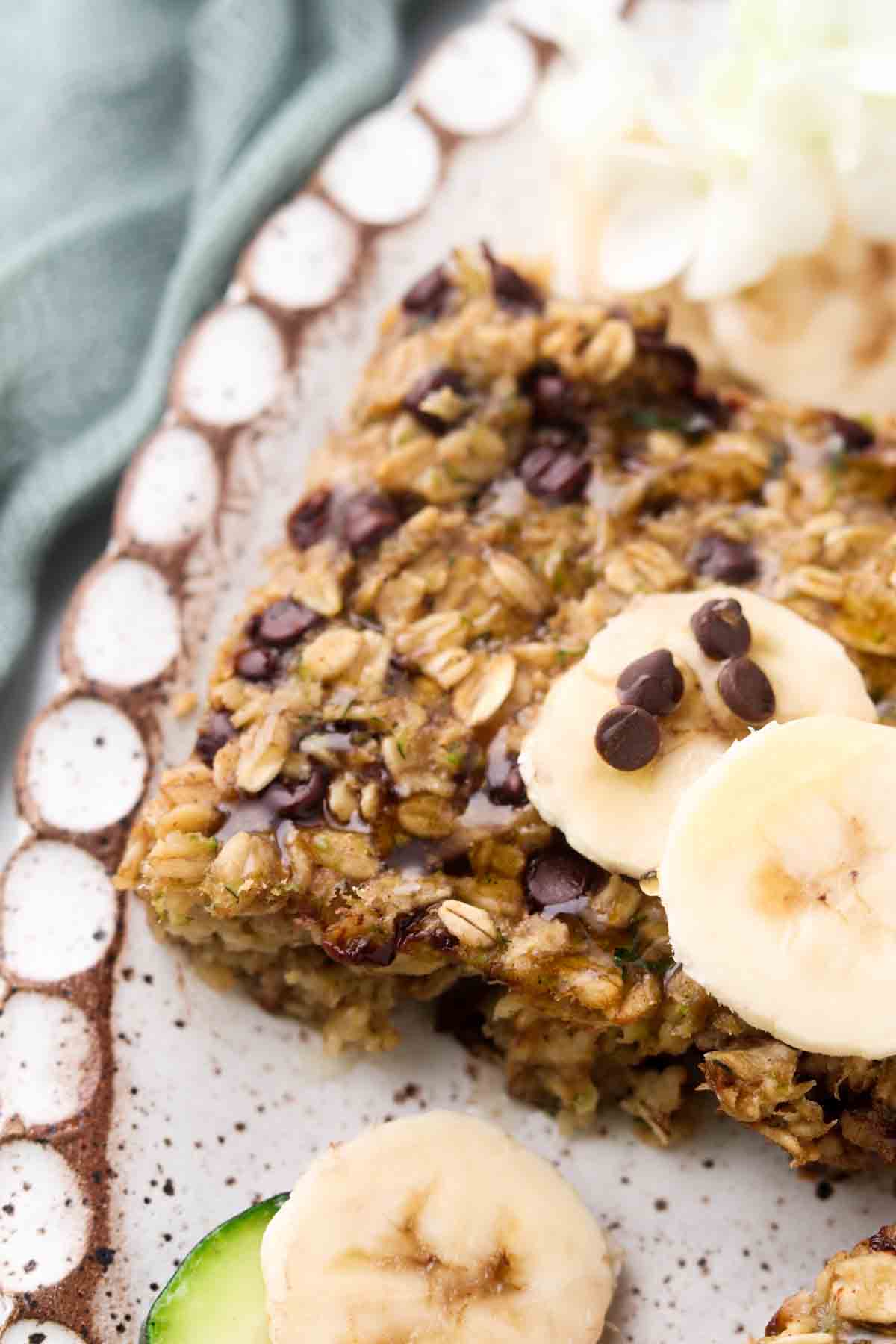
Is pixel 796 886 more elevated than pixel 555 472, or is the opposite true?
pixel 555 472

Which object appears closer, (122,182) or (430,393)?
(430,393)

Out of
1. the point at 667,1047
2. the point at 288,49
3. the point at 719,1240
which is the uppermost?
the point at 288,49

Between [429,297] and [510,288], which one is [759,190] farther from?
[429,297]

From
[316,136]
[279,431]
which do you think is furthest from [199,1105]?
[316,136]

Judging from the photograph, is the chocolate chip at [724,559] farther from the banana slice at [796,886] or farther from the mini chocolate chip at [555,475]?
the banana slice at [796,886]

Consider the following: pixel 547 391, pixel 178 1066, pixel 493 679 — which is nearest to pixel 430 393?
pixel 547 391

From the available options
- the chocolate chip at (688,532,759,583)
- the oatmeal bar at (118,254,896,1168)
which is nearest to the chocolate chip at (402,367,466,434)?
the oatmeal bar at (118,254,896,1168)

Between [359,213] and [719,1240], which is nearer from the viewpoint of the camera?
[719,1240]

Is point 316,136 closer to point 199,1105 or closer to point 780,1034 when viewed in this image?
point 199,1105
